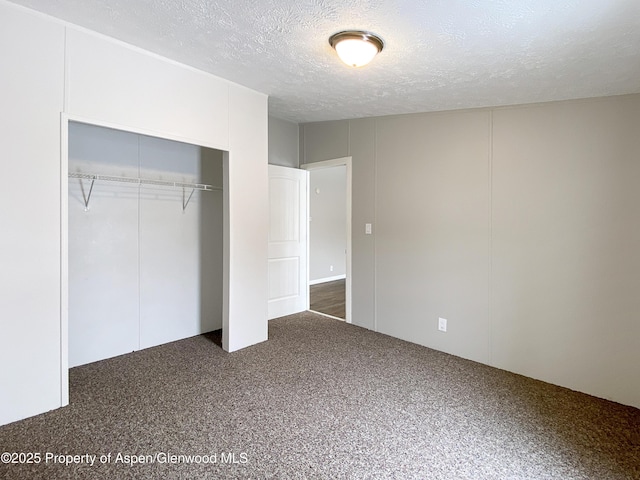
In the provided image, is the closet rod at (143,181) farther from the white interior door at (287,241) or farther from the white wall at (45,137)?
the white interior door at (287,241)

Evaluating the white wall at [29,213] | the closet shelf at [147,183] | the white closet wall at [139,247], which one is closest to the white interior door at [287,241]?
the white closet wall at [139,247]

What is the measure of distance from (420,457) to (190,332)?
2770 millimetres

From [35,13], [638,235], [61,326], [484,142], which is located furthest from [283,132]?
[638,235]

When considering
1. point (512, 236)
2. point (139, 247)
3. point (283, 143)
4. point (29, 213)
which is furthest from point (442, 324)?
point (29, 213)

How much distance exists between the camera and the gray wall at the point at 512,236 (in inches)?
104

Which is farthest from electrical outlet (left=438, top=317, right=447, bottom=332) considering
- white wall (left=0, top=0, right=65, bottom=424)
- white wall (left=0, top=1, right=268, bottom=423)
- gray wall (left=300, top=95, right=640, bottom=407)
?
white wall (left=0, top=0, right=65, bottom=424)

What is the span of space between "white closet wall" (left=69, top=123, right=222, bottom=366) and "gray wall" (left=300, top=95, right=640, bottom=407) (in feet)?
5.88

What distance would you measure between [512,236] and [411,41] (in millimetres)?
1849

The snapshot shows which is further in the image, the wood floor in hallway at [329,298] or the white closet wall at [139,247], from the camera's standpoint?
the wood floor in hallway at [329,298]

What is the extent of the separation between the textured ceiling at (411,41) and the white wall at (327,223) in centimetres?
416

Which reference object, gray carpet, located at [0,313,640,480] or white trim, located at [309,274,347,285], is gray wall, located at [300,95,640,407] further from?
white trim, located at [309,274,347,285]

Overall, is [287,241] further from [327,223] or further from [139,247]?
[327,223]

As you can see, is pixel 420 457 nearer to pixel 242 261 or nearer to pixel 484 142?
pixel 242 261

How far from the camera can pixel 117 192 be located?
10.9 ft
